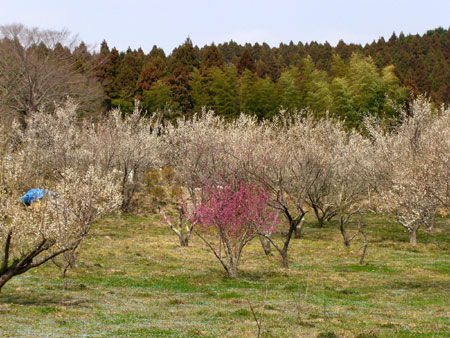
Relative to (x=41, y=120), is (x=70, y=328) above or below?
below

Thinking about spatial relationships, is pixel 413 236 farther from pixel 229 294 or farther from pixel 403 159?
pixel 229 294

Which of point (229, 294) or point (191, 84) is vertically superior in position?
point (191, 84)

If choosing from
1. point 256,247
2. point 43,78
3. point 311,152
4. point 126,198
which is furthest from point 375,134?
point 43,78

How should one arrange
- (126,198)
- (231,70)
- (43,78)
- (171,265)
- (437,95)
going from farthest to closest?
(437,95), (231,70), (43,78), (126,198), (171,265)

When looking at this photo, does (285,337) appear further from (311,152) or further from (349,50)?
(349,50)

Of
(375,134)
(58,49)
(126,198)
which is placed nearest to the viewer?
(375,134)

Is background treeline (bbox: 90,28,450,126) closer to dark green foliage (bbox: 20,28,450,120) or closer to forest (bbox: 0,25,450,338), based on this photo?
dark green foliage (bbox: 20,28,450,120)

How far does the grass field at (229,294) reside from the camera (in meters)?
14.3

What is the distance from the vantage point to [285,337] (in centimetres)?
1343

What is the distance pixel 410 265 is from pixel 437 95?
3286 inches

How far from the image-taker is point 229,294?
2028cm

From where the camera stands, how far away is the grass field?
1434cm

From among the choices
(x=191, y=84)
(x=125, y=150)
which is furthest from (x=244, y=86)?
→ (x=125, y=150)

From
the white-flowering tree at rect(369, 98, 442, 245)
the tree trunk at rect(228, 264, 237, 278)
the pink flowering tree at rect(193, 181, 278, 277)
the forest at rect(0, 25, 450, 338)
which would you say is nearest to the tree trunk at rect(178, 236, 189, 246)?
the forest at rect(0, 25, 450, 338)
